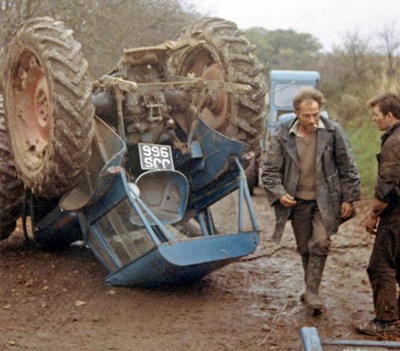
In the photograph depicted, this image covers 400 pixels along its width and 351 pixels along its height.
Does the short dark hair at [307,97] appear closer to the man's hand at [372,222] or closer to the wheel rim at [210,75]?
the man's hand at [372,222]

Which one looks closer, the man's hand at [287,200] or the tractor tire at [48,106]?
the tractor tire at [48,106]

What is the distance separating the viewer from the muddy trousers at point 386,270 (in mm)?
6074

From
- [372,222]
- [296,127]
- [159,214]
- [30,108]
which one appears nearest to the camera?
[372,222]

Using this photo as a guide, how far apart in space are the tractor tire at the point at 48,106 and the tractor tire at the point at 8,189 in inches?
15.8

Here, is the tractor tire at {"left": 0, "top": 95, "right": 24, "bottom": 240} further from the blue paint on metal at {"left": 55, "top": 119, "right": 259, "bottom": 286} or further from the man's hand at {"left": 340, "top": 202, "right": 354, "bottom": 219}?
the man's hand at {"left": 340, "top": 202, "right": 354, "bottom": 219}

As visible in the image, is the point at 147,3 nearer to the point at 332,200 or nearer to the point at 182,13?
the point at 182,13

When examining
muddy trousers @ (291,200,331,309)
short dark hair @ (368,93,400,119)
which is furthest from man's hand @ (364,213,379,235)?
short dark hair @ (368,93,400,119)

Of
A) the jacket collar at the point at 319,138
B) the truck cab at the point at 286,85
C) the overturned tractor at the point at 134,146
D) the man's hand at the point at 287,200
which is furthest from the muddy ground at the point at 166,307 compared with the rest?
the truck cab at the point at 286,85

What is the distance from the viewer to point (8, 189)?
26.1 feet

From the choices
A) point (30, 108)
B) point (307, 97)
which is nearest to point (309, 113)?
point (307, 97)

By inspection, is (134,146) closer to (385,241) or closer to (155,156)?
(155,156)

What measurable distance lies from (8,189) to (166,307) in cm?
217

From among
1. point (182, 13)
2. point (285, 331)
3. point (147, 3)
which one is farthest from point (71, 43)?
point (182, 13)

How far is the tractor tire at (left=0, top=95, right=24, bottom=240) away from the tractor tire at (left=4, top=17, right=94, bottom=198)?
40 cm
